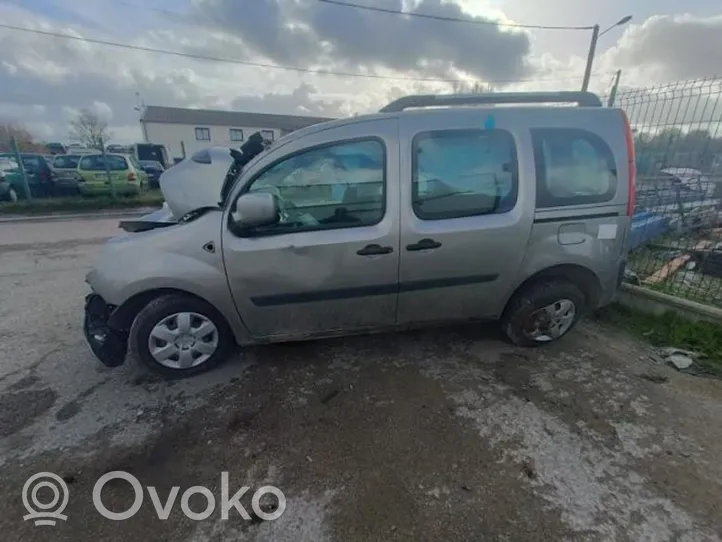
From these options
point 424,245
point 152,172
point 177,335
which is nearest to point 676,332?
point 424,245

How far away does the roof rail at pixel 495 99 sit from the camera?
9.86 ft

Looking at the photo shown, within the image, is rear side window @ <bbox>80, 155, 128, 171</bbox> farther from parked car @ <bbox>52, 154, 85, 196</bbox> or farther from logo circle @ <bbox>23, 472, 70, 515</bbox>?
logo circle @ <bbox>23, 472, 70, 515</bbox>

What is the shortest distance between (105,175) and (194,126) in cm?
3526

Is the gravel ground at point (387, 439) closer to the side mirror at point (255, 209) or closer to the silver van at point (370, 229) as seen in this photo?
the silver van at point (370, 229)

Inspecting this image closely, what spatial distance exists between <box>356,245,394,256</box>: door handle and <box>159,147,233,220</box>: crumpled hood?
3.67ft

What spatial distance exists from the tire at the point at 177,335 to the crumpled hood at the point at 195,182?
0.70m

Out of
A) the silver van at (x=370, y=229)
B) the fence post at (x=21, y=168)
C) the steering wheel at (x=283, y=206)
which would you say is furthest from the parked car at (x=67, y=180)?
the steering wheel at (x=283, y=206)

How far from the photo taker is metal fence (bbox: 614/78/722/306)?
3.79 meters

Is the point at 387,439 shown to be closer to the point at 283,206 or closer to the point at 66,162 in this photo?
the point at 283,206

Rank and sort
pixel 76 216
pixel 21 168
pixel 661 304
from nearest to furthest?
pixel 661 304 → pixel 76 216 → pixel 21 168

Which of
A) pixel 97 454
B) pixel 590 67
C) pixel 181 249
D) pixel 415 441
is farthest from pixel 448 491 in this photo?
pixel 590 67

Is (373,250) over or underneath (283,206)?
underneath

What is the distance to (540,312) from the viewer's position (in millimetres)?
3195

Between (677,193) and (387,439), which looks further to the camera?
(677,193)
